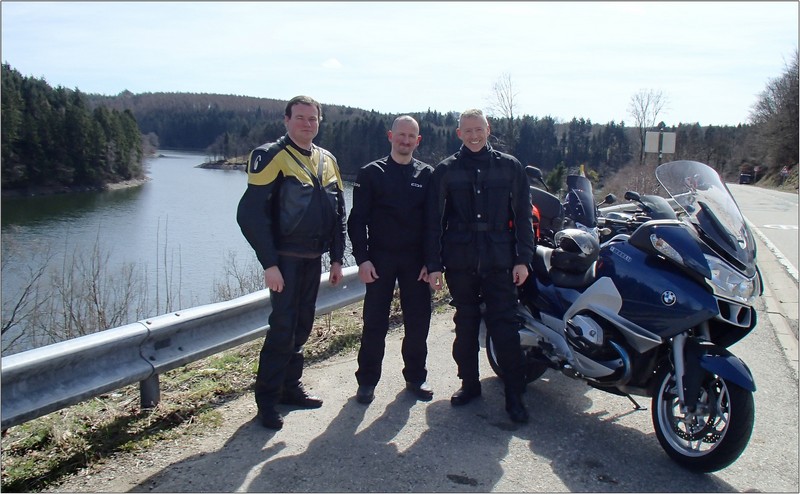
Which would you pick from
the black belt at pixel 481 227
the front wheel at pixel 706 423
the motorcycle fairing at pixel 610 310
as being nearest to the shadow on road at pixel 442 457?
the front wheel at pixel 706 423

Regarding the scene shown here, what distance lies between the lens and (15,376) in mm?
2896

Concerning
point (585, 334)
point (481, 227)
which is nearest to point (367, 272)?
point (481, 227)

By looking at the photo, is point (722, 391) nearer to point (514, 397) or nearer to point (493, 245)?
point (514, 397)

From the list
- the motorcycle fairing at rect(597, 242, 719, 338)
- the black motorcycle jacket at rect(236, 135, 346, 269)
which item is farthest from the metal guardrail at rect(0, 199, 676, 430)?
the motorcycle fairing at rect(597, 242, 719, 338)

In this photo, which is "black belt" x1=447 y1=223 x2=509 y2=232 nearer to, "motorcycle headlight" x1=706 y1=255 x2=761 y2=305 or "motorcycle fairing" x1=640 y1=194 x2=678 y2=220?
"motorcycle fairing" x1=640 y1=194 x2=678 y2=220

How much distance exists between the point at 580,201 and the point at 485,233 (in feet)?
5.57

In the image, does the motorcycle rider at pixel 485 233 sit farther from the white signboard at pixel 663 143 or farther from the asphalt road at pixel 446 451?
the white signboard at pixel 663 143

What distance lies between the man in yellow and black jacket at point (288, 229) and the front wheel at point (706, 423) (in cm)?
198

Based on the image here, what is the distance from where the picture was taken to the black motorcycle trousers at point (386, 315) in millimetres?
4238

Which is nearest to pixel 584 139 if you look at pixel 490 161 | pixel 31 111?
pixel 31 111

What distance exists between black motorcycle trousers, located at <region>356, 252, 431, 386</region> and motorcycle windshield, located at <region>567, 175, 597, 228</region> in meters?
1.69

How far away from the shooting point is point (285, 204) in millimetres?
3738

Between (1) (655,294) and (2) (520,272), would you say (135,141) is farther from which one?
(1) (655,294)

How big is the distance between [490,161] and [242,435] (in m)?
2.14
